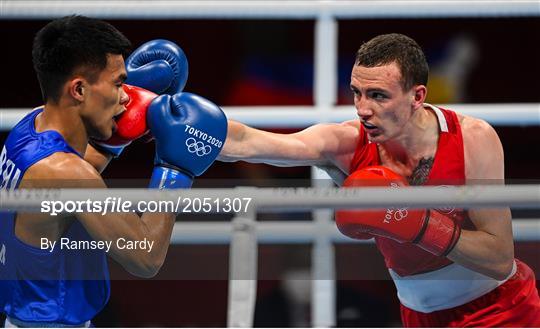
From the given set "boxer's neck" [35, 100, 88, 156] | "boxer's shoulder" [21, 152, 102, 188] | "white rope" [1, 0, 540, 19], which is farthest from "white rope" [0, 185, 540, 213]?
"white rope" [1, 0, 540, 19]

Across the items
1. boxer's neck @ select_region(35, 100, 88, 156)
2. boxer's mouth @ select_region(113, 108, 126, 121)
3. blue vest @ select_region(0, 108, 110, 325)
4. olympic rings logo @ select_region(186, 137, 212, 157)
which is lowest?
blue vest @ select_region(0, 108, 110, 325)

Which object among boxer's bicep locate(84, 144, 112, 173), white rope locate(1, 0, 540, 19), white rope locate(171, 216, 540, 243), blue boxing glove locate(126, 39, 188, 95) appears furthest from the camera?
white rope locate(1, 0, 540, 19)

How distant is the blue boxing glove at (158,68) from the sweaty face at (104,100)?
1.05ft

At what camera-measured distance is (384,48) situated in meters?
2.24

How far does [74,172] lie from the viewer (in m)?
1.87

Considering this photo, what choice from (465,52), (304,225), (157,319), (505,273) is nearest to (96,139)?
(304,225)

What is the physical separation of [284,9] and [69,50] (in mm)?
1109

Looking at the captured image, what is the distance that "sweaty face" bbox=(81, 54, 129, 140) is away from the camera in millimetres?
1986

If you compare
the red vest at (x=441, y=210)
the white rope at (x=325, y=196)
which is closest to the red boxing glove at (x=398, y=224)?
the red vest at (x=441, y=210)

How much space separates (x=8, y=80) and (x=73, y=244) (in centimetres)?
259

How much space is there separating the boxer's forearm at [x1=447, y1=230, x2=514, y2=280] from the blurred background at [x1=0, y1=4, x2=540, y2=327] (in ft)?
4.51

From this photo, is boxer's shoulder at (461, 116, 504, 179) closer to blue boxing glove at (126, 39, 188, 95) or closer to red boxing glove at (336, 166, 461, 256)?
red boxing glove at (336, 166, 461, 256)

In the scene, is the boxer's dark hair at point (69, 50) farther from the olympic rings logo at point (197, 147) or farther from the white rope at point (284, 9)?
the white rope at point (284, 9)

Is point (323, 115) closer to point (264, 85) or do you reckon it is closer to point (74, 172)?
point (74, 172)
